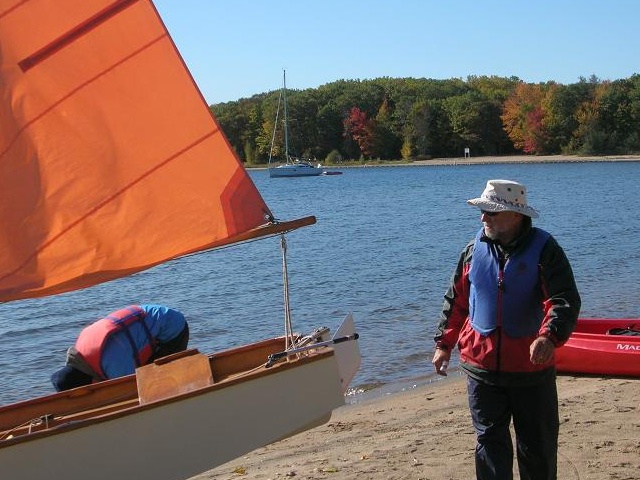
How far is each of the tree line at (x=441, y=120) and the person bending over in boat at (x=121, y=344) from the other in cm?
8137

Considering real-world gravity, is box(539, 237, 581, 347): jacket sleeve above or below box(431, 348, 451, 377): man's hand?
above

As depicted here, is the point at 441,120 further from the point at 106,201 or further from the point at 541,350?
the point at 541,350

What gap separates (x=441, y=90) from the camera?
102875 millimetres

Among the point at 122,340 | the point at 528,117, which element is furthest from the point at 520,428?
the point at 528,117

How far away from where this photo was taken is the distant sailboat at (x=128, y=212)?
4.10 metres

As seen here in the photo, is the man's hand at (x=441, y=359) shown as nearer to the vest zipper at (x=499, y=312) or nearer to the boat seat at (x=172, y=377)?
the vest zipper at (x=499, y=312)

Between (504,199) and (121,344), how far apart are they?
7.98ft

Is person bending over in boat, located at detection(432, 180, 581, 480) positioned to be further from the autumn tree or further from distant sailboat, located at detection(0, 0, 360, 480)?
the autumn tree

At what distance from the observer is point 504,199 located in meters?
3.71

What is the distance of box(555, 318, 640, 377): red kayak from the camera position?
7824 mm

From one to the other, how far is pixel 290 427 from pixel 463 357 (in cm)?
94

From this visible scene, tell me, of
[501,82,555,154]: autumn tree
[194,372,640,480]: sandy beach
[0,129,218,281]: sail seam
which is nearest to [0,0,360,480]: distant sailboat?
[0,129,218,281]: sail seam

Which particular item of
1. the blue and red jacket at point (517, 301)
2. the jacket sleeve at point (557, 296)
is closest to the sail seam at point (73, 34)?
the blue and red jacket at point (517, 301)

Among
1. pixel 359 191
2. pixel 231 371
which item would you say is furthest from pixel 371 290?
pixel 359 191
